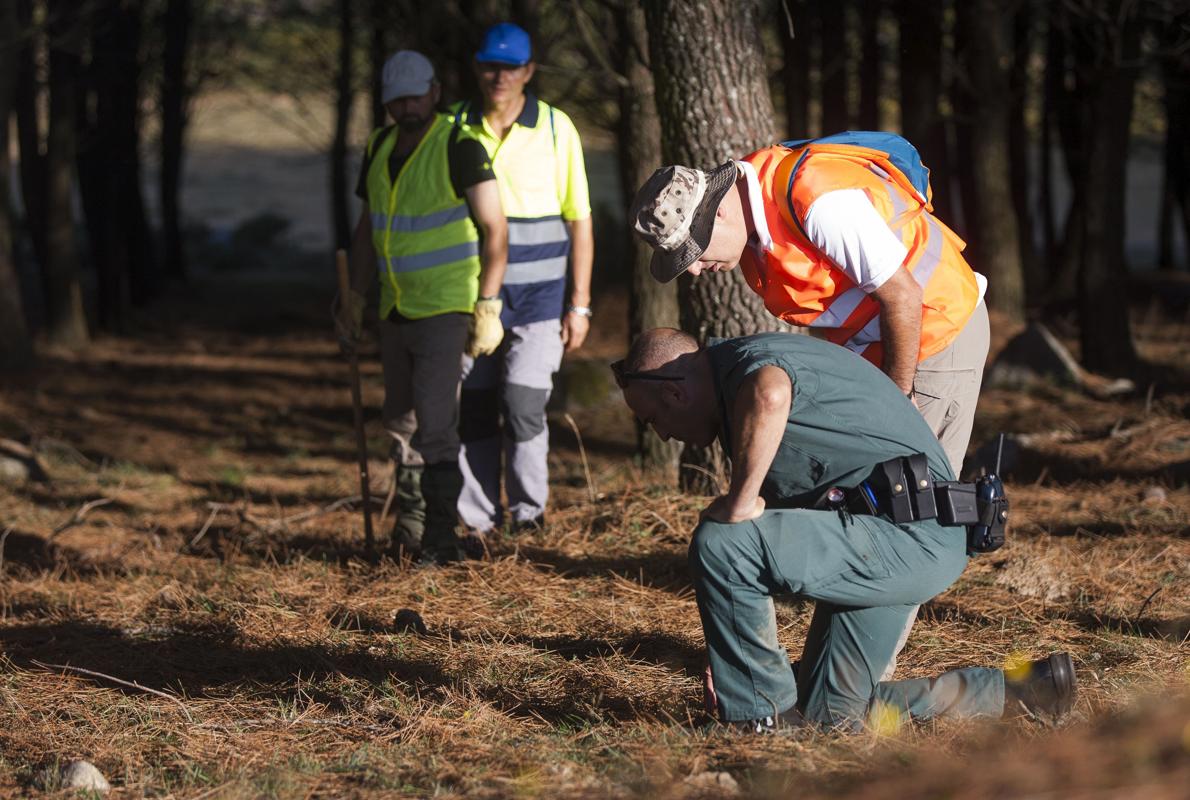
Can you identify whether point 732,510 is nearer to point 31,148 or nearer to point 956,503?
point 956,503

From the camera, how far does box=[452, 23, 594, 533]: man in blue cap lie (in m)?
5.73

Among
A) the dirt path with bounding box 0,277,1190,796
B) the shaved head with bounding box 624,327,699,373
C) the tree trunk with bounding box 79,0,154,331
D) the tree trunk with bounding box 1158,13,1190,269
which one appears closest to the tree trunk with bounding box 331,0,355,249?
the tree trunk with bounding box 79,0,154,331

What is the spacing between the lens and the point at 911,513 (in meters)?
3.37

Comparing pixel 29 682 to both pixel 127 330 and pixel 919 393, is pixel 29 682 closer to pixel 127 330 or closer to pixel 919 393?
pixel 919 393

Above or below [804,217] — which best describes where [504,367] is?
below

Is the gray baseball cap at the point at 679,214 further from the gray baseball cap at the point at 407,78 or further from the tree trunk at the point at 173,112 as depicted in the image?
the tree trunk at the point at 173,112

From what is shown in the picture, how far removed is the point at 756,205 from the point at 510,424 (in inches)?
94.3

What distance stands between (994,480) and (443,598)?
2.34m

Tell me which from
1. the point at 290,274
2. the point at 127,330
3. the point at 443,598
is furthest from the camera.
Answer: the point at 290,274

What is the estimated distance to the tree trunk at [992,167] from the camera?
12477 mm

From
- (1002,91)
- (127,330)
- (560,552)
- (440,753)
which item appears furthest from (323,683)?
(127,330)

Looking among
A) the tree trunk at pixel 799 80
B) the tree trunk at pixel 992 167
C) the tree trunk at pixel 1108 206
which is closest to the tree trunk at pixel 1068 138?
the tree trunk at pixel 992 167

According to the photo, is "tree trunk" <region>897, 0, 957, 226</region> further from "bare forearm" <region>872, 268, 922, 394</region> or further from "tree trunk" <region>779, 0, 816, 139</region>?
"bare forearm" <region>872, 268, 922, 394</region>

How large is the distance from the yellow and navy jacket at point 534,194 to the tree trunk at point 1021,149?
36.1 ft
